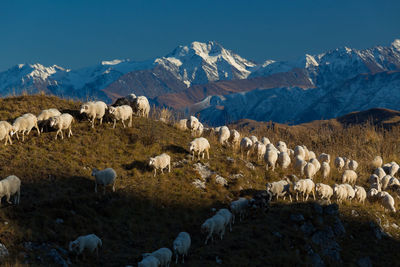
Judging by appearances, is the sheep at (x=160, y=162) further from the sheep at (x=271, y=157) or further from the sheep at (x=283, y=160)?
the sheep at (x=283, y=160)

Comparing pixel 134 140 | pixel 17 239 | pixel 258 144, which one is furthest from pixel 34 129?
pixel 258 144

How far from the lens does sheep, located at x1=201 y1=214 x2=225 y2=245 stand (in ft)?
56.3

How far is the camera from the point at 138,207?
20.1 meters

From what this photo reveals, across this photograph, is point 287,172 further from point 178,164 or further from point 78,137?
point 78,137

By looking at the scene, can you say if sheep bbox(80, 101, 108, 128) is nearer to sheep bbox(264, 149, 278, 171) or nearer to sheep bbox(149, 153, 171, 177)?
sheep bbox(149, 153, 171, 177)

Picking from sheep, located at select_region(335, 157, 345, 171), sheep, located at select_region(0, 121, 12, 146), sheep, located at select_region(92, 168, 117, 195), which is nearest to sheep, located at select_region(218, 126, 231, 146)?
sheep, located at select_region(335, 157, 345, 171)

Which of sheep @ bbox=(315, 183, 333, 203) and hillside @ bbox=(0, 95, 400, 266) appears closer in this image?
hillside @ bbox=(0, 95, 400, 266)

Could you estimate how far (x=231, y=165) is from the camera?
27688 millimetres

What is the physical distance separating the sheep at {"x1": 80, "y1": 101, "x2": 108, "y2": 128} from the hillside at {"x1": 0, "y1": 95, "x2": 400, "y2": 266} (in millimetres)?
736

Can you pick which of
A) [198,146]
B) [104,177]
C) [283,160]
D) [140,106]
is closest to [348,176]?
[283,160]

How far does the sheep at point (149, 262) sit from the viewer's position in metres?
13.2

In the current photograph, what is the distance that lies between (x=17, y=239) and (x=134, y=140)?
13435 mm

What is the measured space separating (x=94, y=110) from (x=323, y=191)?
15.8 m

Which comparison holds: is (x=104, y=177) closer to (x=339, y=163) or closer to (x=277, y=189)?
(x=277, y=189)
